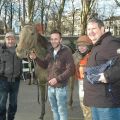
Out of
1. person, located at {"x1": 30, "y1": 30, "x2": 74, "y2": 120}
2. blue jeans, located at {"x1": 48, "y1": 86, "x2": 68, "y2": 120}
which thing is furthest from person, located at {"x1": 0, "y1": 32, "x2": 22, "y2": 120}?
blue jeans, located at {"x1": 48, "y1": 86, "x2": 68, "y2": 120}

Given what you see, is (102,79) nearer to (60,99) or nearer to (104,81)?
(104,81)

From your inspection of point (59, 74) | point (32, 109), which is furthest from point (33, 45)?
point (32, 109)

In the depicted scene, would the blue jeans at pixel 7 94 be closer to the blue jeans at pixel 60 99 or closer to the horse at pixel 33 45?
the horse at pixel 33 45

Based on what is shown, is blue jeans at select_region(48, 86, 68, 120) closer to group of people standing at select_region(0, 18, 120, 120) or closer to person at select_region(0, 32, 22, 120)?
group of people standing at select_region(0, 18, 120, 120)

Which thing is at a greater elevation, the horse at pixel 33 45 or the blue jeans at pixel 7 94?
→ the horse at pixel 33 45

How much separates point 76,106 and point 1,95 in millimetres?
3358

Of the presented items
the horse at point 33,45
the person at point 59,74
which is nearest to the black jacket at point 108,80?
the person at point 59,74

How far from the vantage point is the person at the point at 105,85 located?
4.59 metres

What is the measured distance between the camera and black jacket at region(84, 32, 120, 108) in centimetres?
458

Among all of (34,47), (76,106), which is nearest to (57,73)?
(34,47)

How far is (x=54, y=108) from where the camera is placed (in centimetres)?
732

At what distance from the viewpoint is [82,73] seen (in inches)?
280

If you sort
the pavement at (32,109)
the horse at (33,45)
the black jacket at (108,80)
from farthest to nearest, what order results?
the pavement at (32,109) < the horse at (33,45) < the black jacket at (108,80)

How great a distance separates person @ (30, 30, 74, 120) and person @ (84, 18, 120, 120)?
227 centimetres
